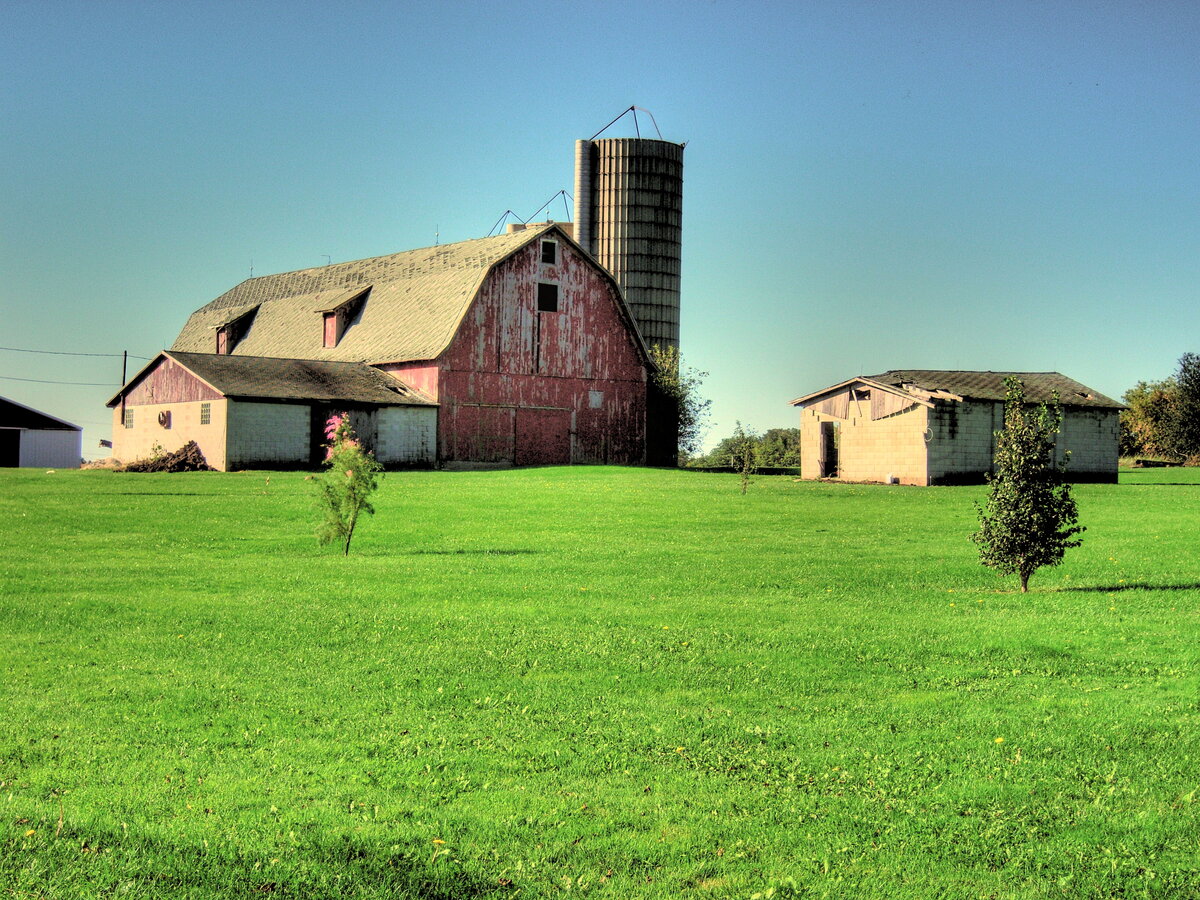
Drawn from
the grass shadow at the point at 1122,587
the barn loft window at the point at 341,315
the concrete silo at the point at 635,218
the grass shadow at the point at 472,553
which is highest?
the concrete silo at the point at 635,218

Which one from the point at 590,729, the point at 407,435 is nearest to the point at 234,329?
the point at 407,435

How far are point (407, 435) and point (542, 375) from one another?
7.23m

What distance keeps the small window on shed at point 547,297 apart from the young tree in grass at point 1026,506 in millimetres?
38077

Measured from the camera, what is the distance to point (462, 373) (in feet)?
168

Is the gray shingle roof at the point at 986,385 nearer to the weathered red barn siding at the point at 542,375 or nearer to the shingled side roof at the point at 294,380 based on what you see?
the weathered red barn siding at the point at 542,375

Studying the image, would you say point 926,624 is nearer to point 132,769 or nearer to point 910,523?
point 132,769

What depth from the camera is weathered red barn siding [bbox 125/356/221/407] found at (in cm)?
4716

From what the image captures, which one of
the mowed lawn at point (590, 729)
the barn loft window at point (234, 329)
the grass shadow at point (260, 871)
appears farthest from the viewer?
the barn loft window at point (234, 329)

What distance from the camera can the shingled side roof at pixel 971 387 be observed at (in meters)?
43.9

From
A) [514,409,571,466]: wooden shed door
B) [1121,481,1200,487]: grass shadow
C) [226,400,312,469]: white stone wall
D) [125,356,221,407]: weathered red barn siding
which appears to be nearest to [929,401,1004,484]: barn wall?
[1121,481,1200,487]: grass shadow

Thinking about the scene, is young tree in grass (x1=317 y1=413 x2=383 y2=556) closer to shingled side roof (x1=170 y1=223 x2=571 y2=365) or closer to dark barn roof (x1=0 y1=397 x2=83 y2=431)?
shingled side roof (x1=170 y1=223 x2=571 y2=365)

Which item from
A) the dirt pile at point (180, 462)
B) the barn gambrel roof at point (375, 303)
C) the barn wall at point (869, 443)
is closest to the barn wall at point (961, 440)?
the barn wall at point (869, 443)

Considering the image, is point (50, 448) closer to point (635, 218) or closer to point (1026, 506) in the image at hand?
point (635, 218)

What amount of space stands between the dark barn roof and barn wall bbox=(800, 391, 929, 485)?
124 feet
